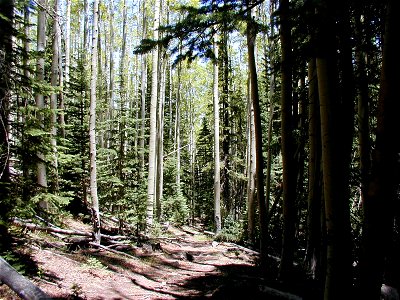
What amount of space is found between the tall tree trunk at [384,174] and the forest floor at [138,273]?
8.14ft

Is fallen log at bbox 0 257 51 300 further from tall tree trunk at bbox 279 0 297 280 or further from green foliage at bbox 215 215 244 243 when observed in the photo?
green foliage at bbox 215 215 244 243

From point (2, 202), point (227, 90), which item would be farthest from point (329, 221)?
point (227, 90)

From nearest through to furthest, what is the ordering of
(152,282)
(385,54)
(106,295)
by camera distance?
(385,54)
(106,295)
(152,282)

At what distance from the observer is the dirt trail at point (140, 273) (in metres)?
6.22

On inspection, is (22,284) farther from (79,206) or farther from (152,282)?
(79,206)

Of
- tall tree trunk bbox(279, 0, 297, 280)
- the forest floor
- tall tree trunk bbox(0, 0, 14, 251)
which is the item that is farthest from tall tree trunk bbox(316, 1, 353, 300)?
tall tree trunk bbox(0, 0, 14, 251)

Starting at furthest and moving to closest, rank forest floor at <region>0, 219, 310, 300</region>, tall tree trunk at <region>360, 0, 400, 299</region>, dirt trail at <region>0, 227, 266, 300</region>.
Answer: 1. dirt trail at <region>0, 227, 266, 300</region>
2. forest floor at <region>0, 219, 310, 300</region>
3. tall tree trunk at <region>360, 0, 400, 299</region>

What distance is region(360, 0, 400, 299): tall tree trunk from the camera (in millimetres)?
2682

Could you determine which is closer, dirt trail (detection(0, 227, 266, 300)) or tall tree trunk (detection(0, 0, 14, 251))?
tall tree trunk (detection(0, 0, 14, 251))

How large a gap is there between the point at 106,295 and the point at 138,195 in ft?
15.4

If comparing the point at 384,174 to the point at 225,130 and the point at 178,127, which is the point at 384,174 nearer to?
the point at 225,130

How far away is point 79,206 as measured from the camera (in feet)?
46.6

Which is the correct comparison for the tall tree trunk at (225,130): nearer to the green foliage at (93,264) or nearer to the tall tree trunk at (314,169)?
the green foliage at (93,264)

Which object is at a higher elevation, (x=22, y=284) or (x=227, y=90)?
(x=227, y=90)
